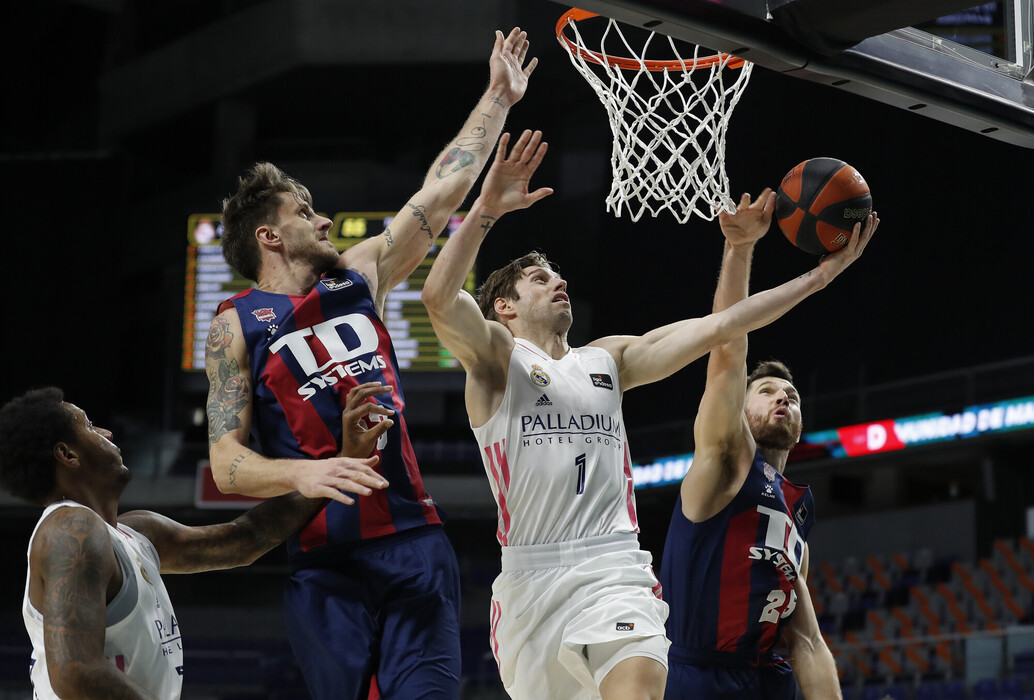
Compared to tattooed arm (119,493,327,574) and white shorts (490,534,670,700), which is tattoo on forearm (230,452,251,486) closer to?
tattooed arm (119,493,327,574)

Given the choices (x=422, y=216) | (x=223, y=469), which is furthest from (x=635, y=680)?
(x=422, y=216)

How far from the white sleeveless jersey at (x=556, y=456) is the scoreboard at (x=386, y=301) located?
9.10 meters

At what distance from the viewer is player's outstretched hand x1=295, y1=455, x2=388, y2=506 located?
279 cm

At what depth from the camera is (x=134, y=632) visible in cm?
292

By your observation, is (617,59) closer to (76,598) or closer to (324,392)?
(324,392)

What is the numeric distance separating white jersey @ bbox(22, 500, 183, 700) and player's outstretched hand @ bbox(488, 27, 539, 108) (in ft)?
6.07

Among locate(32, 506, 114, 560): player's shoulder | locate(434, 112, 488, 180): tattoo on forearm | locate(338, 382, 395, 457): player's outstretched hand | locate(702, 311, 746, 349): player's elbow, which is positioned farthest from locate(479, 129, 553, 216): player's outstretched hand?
locate(32, 506, 114, 560): player's shoulder

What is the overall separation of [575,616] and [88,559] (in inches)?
66.0

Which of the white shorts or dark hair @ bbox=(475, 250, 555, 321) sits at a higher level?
dark hair @ bbox=(475, 250, 555, 321)

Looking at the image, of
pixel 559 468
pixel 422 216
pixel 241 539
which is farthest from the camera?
pixel 559 468

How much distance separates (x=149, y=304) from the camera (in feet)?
55.3

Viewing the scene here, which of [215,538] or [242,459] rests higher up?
[242,459]

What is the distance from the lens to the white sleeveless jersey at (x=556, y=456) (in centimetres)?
401

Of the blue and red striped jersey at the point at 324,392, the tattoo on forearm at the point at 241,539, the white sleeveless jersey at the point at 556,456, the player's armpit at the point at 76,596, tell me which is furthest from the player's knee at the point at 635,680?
the player's armpit at the point at 76,596
